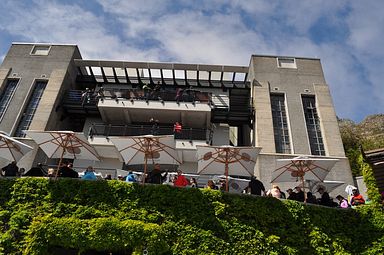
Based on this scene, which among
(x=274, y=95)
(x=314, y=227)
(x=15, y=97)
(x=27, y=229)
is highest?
(x=274, y=95)

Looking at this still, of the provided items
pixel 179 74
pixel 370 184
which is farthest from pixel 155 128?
pixel 370 184

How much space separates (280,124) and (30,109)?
1672 cm

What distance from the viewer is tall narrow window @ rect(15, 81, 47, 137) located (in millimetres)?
19688

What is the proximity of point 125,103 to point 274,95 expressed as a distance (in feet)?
34.3

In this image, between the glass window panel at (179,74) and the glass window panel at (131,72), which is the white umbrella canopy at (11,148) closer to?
the glass window panel at (131,72)

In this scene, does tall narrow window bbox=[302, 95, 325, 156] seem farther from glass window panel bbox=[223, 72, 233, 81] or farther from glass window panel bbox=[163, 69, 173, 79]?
glass window panel bbox=[163, 69, 173, 79]

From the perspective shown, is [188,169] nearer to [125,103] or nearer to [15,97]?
[125,103]

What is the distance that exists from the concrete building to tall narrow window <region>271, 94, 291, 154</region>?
0.22 ft

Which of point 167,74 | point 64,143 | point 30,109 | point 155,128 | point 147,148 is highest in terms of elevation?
point 167,74

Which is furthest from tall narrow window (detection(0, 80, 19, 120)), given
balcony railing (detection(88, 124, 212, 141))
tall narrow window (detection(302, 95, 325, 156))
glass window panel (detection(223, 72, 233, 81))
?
tall narrow window (detection(302, 95, 325, 156))

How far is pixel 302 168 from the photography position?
41.5 feet

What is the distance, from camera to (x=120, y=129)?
67.8ft

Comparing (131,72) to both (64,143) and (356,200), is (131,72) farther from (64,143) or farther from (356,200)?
(356,200)

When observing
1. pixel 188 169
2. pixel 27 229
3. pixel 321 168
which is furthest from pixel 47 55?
pixel 321 168
